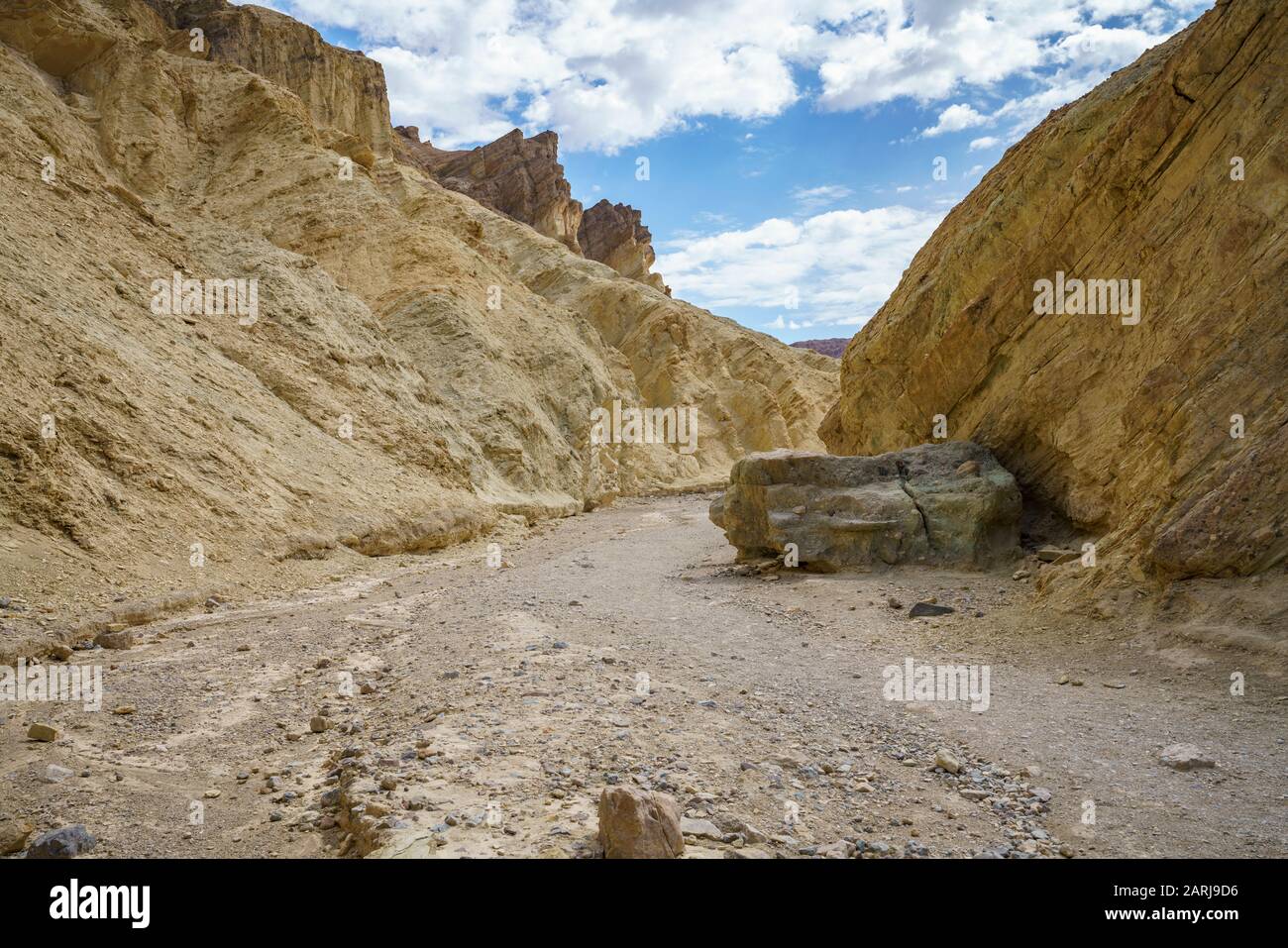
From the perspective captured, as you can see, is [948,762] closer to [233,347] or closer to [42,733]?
[42,733]

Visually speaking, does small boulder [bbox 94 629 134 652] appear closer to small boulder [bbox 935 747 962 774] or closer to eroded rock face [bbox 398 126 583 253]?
small boulder [bbox 935 747 962 774]

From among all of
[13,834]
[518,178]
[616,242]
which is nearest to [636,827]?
[13,834]

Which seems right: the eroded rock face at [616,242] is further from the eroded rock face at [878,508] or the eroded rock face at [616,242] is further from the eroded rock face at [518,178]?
the eroded rock face at [878,508]

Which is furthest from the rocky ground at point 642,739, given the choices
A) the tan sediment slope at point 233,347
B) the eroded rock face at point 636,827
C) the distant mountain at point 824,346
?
the distant mountain at point 824,346

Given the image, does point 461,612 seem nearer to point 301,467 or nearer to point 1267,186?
point 301,467

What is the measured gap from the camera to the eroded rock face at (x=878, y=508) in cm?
1291

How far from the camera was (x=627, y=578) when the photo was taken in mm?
14234

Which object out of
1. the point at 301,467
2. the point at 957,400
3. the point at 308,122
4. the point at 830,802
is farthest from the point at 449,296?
the point at 830,802

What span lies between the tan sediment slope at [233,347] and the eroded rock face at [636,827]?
25.6 feet

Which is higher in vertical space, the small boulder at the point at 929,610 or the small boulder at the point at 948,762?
the small boulder at the point at 929,610

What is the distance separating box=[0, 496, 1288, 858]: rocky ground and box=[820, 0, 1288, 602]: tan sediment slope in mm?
1762

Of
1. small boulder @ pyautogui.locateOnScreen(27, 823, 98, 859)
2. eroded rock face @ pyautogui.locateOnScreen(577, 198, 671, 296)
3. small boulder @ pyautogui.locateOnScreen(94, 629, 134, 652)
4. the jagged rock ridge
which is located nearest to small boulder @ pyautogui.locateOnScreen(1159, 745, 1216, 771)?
small boulder @ pyautogui.locateOnScreen(27, 823, 98, 859)

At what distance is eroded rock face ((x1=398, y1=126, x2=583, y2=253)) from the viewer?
267 feet
